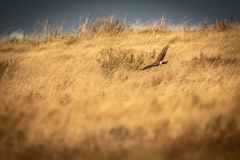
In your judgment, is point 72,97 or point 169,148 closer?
point 169,148

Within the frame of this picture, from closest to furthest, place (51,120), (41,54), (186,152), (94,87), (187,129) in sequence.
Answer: (186,152), (187,129), (51,120), (94,87), (41,54)

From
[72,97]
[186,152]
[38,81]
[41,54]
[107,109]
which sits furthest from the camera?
[41,54]

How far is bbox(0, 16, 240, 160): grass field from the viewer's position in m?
2.06

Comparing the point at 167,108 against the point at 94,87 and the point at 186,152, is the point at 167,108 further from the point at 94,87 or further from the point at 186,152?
the point at 94,87

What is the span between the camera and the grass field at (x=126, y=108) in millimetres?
2061

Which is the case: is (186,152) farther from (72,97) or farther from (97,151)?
(72,97)

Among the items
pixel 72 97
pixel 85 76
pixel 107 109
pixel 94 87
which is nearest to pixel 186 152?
pixel 107 109

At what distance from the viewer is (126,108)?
285cm

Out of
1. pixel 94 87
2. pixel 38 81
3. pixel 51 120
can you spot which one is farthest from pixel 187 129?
pixel 38 81

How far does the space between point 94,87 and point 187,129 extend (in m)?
2.41

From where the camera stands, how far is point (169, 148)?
6.61 ft

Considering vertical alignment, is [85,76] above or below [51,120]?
above

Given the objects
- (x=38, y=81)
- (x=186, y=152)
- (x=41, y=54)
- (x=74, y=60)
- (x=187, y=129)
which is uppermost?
(x=41, y=54)

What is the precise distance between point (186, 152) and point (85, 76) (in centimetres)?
375
